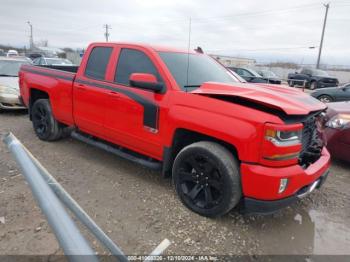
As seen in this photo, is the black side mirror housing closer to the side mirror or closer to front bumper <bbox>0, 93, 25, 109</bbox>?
the side mirror

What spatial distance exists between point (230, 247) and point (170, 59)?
2.34m

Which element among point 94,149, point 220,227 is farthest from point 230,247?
point 94,149

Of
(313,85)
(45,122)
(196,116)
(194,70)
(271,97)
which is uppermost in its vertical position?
(194,70)

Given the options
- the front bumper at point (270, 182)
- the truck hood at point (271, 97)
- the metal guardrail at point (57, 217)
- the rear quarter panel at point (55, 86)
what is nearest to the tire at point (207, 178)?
the front bumper at point (270, 182)

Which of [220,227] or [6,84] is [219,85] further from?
[6,84]

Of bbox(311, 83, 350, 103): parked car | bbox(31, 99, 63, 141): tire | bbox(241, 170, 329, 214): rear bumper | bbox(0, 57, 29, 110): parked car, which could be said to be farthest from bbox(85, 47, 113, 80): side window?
bbox(311, 83, 350, 103): parked car

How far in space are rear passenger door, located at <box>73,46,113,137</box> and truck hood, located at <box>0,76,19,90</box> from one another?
407cm

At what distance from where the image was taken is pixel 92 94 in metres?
4.37

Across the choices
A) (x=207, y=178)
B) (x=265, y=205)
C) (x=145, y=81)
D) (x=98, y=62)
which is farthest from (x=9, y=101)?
(x=265, y=205)

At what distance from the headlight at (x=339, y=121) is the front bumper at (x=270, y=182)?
7.67ft

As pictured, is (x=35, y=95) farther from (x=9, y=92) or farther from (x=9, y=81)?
(x=9, y=81)

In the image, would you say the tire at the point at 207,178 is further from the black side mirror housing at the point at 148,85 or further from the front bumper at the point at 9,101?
the front bumper at the point at 9,101

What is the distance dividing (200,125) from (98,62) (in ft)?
7.11

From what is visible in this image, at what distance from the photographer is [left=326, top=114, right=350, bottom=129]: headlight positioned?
4879 mm
